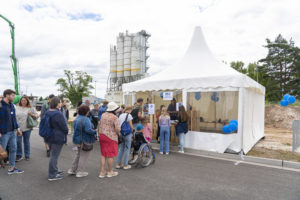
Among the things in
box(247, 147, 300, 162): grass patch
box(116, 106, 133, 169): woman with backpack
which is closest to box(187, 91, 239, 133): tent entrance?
box(247, 147, 300, 162): grass patch

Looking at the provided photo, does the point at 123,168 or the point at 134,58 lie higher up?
the point at 134,58

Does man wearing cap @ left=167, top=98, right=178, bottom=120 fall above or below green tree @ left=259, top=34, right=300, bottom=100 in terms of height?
below

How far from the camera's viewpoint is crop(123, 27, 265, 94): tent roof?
7.19 metres

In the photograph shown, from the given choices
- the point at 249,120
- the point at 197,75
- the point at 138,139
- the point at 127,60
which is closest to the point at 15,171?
the point at 138,139

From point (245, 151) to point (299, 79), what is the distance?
2564 cm

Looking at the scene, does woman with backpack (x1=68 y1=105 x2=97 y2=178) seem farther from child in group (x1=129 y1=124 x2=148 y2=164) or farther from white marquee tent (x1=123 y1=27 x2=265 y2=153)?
white marquee tent (x1=123 y1=27 x2=265 y2=153)

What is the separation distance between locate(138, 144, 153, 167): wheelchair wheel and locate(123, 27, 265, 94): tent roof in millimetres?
3206

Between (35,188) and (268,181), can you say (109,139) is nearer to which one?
(35,188)

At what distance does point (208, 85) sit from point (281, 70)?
2623 centimetres

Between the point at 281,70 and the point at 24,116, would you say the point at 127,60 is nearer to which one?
the point at 281,70

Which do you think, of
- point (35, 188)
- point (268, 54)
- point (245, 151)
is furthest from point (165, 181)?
point (268, 54)

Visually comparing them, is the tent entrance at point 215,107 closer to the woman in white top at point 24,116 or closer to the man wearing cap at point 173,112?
the man wearing cap at point 173,112

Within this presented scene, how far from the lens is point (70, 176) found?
4789mm

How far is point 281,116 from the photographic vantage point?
61.6ft
